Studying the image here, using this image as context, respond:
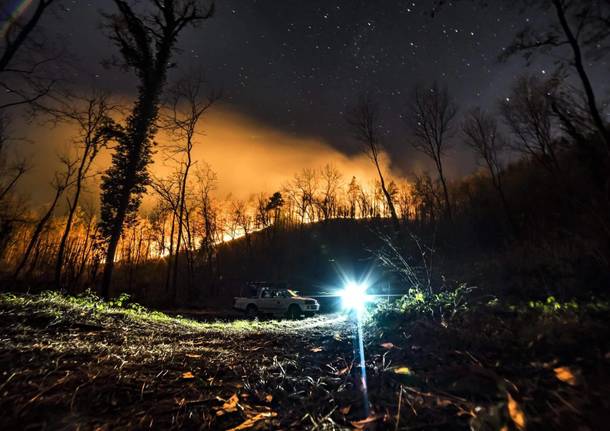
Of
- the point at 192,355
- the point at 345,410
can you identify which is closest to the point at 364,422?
the point at 345,410

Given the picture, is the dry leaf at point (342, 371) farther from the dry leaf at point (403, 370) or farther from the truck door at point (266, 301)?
the truck door at point (266, 301)

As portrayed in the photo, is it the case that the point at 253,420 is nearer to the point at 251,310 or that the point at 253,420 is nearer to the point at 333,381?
the point at 333,381

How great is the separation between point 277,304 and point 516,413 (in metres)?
16.6

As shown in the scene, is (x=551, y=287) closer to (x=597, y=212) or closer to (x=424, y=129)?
(x=597, y=212)

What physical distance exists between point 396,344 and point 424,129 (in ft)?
75.3

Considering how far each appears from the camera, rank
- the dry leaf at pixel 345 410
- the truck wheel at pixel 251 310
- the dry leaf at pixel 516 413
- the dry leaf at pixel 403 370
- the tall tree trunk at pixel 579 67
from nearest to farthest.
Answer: the dry leaf at pixel 516 413
the dry leaf at pixel 345 410
the dry leaf at pixel 403 370
the tall tree trunk at pixel 579 67
the truck wheel at pixel 251 310

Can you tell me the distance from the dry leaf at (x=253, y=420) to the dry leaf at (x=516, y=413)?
1.38m

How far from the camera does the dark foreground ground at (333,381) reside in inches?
62.7

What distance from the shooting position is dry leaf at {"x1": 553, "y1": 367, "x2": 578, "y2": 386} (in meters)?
1.69

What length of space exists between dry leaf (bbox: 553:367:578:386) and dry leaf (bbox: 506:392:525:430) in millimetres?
453

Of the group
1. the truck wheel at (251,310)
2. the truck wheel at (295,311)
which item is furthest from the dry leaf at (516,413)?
the truck wheel at (251,310)

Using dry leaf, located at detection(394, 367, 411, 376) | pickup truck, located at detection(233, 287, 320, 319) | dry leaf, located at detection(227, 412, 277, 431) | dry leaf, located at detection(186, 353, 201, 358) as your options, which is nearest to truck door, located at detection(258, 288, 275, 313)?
pickup truck, located at detection(233, 287, 320, 319)

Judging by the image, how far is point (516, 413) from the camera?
4.83 ft

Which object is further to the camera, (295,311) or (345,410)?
(295,311)
